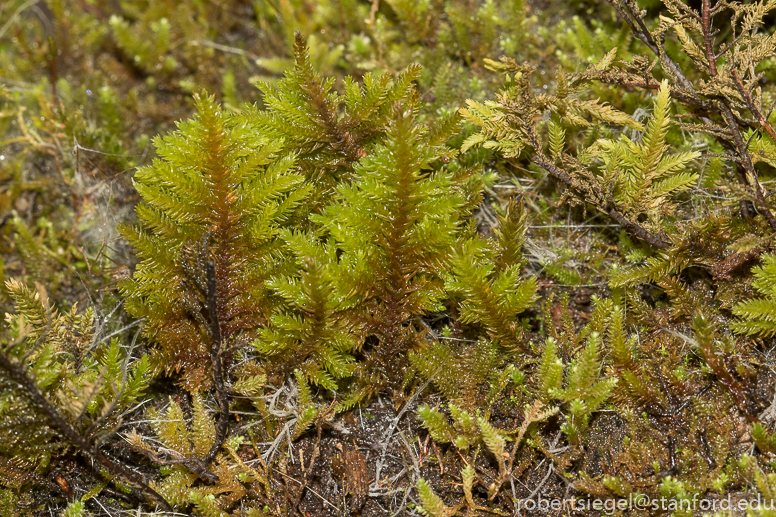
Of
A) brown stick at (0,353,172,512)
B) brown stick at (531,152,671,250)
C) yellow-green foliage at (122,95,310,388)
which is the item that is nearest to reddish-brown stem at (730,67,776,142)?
brown stick at (531,152,671,250)

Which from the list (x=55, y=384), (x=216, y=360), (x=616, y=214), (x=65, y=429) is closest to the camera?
(x=65, y=429)

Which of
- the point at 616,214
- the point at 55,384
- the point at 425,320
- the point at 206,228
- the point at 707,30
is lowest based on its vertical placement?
the point at 425,320

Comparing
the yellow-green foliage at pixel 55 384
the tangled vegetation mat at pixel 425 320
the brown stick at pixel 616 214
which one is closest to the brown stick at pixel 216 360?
the tangled vegetation mat at pixel 425 320

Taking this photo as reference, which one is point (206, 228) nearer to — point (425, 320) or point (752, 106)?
point (425, 320)

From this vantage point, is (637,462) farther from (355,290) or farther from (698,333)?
(355,290)

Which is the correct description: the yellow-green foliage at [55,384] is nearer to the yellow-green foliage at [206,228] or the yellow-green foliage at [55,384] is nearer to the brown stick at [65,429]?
the brown stick at [65,429]

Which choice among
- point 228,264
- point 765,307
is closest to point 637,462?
point 765,307

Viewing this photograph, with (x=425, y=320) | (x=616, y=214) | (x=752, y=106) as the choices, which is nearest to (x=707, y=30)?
(x=752, y=106)

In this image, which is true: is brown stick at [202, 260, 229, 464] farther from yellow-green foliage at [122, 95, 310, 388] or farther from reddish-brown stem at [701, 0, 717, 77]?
reddish-brown stem at [701, 0, 717, 77]
